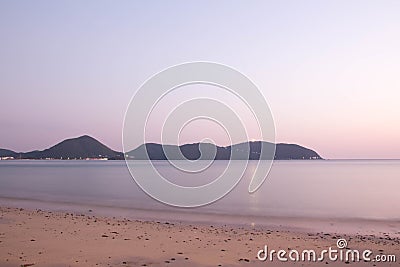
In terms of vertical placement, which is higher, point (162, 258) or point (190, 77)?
point (190, 77)

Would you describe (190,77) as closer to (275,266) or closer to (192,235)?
(275,266)

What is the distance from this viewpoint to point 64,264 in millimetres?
9320

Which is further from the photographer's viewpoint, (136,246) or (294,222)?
(294,222)

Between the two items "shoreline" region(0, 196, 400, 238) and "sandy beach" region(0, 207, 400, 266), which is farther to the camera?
"shoreline" region(0, 196, 400, 238)

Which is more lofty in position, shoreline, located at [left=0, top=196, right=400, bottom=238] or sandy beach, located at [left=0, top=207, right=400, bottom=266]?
sandy beach, located at [left=0, top=207, right=400, bottom=266]

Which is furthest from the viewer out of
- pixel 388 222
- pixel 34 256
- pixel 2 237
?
pixel 388 222

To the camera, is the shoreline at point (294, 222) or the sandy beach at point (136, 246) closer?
the sandy beach at point (136, 246)

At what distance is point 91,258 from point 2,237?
421 cm

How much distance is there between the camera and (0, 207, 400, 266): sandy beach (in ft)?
32.2

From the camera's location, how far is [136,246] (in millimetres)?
11617

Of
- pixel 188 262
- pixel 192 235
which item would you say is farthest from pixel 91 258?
pixel 192 235

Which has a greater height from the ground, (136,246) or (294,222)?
(136,246)

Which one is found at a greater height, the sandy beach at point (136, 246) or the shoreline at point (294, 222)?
the sandy beach at point (136, 246)

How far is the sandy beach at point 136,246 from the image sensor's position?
32.2 feet
